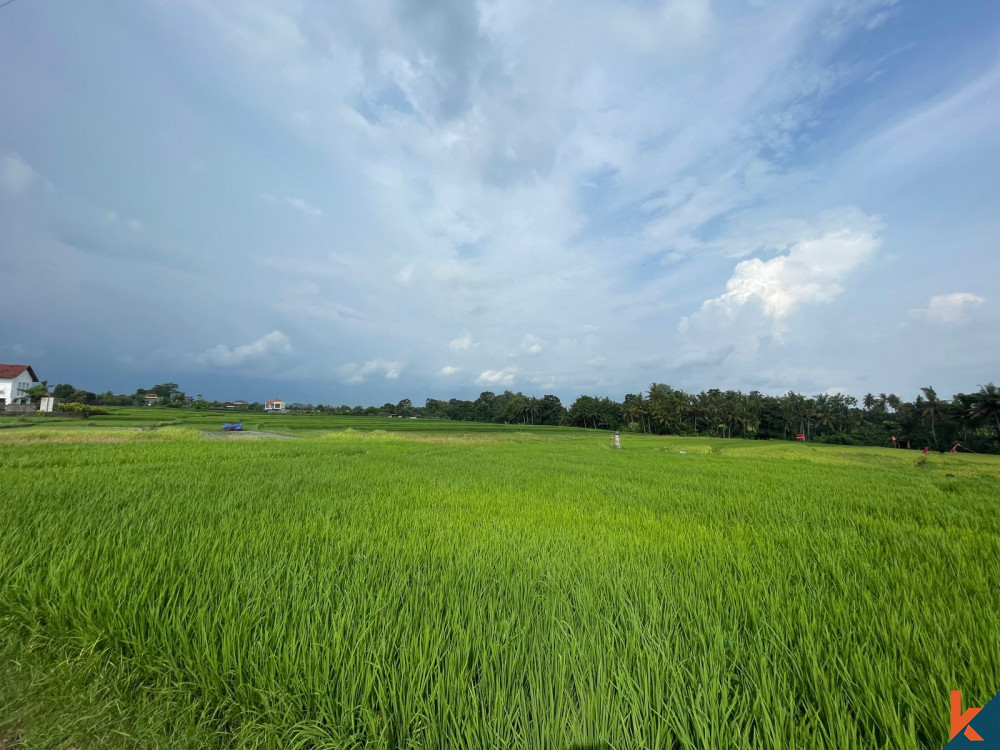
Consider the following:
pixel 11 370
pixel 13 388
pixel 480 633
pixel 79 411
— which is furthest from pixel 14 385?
pixel 480 633

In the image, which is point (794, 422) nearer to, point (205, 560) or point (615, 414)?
point (615, 414)

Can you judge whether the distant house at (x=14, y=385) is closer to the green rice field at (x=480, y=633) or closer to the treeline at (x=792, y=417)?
the green rice field at (x=480, y=633)

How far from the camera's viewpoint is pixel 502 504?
4.93 metres

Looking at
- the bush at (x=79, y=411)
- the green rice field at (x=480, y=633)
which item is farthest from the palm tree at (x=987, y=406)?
the bush at (x=79, y=411)

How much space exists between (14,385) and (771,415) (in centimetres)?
10117

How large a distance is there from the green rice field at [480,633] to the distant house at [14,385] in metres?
61.5

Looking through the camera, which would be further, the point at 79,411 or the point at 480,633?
the point at 79,411

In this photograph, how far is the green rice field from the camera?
134 centimetres

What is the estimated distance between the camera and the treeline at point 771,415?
41344 millimetres

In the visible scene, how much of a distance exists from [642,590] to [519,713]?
1.27 metres

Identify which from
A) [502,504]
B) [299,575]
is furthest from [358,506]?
[299,575]

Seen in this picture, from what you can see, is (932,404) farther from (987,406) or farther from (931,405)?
(987,406)

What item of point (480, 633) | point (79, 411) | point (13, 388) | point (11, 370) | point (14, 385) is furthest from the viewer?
point (11, 370)

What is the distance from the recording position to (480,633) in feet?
5.84
